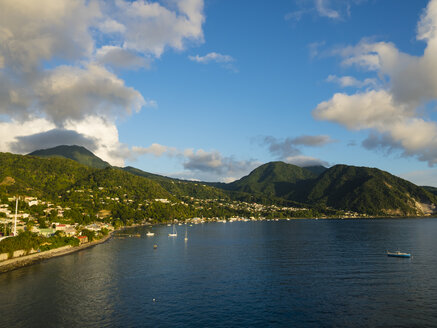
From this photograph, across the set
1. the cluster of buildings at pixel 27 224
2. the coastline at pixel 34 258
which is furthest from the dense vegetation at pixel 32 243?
the cluster of buildings at pixel 27 224

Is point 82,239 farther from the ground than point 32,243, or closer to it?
closer to it

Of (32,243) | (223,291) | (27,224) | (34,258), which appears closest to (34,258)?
(34,258)

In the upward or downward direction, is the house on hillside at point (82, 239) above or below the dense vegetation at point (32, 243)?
below

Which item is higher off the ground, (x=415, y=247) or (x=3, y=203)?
(x=3, y=203)

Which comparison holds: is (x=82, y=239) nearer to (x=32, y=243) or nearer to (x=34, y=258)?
(x=32, y=243)

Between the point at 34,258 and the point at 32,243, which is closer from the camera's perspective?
the point at 34,258

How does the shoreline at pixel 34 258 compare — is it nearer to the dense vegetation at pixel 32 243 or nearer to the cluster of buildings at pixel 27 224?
the dense vegetation at pixel 32 243

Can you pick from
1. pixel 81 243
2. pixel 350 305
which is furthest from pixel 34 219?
pixel 350 305

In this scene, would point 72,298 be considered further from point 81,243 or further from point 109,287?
point 81,243

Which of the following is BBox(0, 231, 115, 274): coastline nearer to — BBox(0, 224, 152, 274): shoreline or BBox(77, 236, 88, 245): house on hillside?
BBox(0, 224, 152, 274): shoreline
